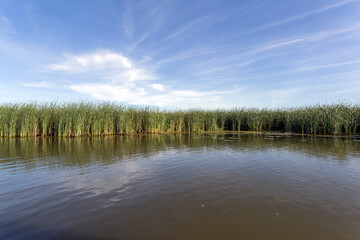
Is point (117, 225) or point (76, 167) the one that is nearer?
point (117, 225)

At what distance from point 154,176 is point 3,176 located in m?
4.97

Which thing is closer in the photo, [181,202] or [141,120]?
[181,202]

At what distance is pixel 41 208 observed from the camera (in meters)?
3.91

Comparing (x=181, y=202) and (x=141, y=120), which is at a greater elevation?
(x=141, y=120)

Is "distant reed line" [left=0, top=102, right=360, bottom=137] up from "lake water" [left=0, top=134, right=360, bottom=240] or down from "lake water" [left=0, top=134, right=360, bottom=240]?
up

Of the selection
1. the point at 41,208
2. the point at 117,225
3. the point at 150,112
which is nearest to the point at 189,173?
the point at 117,225

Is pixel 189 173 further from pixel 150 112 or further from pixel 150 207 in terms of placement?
pixel 150 112

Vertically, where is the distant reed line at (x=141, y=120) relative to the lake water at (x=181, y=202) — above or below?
Result: above

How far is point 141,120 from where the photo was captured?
25.1 meters

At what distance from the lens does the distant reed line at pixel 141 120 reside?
63.5 feet

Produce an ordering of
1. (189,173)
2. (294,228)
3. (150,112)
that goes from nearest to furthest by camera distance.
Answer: (294,228), (189,173), (150,112)

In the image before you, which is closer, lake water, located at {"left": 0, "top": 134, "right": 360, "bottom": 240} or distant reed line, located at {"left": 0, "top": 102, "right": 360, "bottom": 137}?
lake water, located at {"left": 0, "top": 134, "right": 360, "bottom": 240}

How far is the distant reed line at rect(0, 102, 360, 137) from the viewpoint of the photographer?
1936 cm

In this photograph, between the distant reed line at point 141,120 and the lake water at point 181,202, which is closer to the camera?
the lake water at point 181,202
